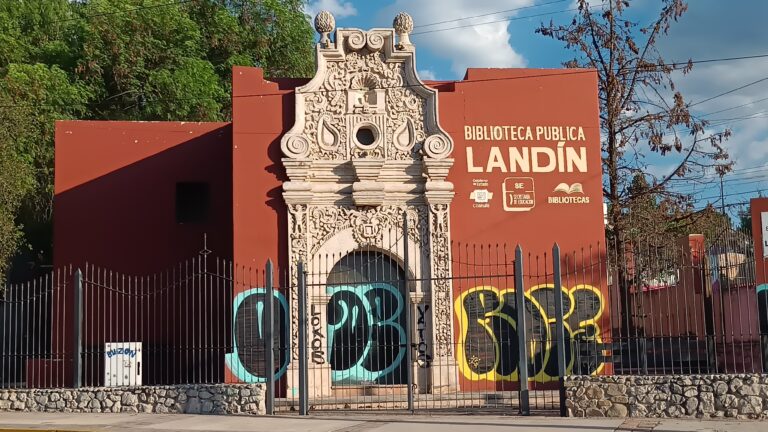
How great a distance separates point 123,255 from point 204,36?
1207cm

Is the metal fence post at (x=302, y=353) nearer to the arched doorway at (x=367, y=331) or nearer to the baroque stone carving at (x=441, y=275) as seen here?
the arched doorway at (x=367, y=331)

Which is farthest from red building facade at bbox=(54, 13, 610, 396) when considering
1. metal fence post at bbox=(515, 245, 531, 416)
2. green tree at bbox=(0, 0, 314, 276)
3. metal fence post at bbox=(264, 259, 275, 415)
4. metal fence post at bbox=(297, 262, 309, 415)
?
green tree at bbox=(0, 0, 314, 276)

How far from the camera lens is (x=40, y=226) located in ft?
78.6

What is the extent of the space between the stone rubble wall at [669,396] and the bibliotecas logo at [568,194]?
4.76 m

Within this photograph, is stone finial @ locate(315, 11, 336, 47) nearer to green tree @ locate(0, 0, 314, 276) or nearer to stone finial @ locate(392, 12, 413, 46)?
stone finial @ locate(392, 12, 413, 46)

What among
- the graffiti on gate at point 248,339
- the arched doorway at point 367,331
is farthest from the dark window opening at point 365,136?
the graffiti on gate at point 248,339

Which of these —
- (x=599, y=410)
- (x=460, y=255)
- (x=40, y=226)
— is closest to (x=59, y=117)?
(x=40, y=226)

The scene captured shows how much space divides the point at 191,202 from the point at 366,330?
18.6 ft

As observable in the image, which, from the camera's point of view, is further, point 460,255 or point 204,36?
point 204,36

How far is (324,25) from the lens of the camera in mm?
16766

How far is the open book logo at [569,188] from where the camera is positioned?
1677 centimetres

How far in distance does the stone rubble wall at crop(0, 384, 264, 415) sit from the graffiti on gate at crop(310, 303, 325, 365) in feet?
7.63

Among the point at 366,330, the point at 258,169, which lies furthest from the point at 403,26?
the point at 366,330

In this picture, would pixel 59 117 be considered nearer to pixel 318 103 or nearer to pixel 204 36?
pixel 204 36
